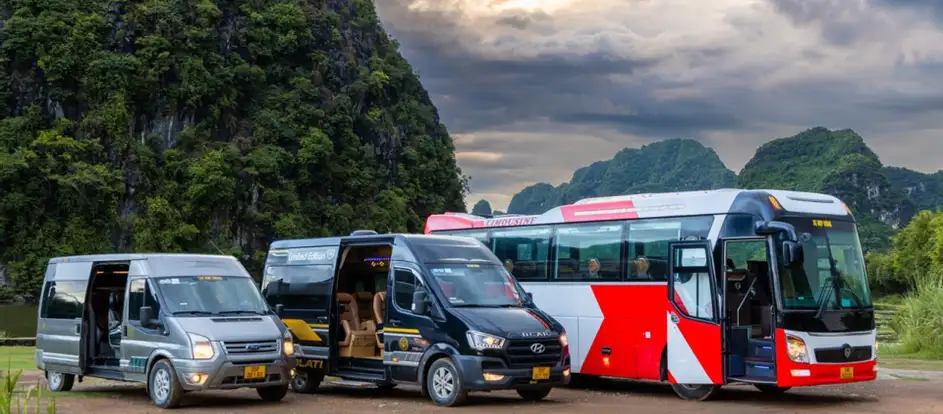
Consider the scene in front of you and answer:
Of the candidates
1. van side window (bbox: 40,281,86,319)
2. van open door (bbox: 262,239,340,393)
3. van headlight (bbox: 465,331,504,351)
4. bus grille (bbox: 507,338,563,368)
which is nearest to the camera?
van headlight (bbox: 465,331,504,351)

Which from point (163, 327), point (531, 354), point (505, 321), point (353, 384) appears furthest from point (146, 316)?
point (353, 384)

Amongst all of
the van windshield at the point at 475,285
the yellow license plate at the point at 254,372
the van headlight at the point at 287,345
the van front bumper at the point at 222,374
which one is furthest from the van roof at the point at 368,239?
the yellow license plate at the point at 254,372

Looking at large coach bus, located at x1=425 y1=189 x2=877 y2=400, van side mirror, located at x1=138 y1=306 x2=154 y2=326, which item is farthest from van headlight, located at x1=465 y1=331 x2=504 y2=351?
van side mirror, located at x1=138 y1=306 x2=154 y2=326

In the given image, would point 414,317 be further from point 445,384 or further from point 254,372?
point 254,372

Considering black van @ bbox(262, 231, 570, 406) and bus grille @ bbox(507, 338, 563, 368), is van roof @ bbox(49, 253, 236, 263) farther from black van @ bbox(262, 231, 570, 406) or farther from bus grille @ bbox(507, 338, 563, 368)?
bus grille @ bbox(507, 338, 563, 368)

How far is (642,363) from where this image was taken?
18.3 meters

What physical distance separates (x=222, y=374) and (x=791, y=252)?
795 centimetres

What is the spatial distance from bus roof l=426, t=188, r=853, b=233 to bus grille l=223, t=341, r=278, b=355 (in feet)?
20.3

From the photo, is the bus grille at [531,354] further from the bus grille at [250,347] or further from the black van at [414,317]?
the bus grille at [250,347]

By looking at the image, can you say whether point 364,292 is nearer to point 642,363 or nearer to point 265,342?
point 265,342

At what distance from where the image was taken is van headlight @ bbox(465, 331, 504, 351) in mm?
15602

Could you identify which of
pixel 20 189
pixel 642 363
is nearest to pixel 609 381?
pixel 642 363

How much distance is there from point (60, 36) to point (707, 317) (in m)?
63.2

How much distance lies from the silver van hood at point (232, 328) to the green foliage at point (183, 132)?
177ft
